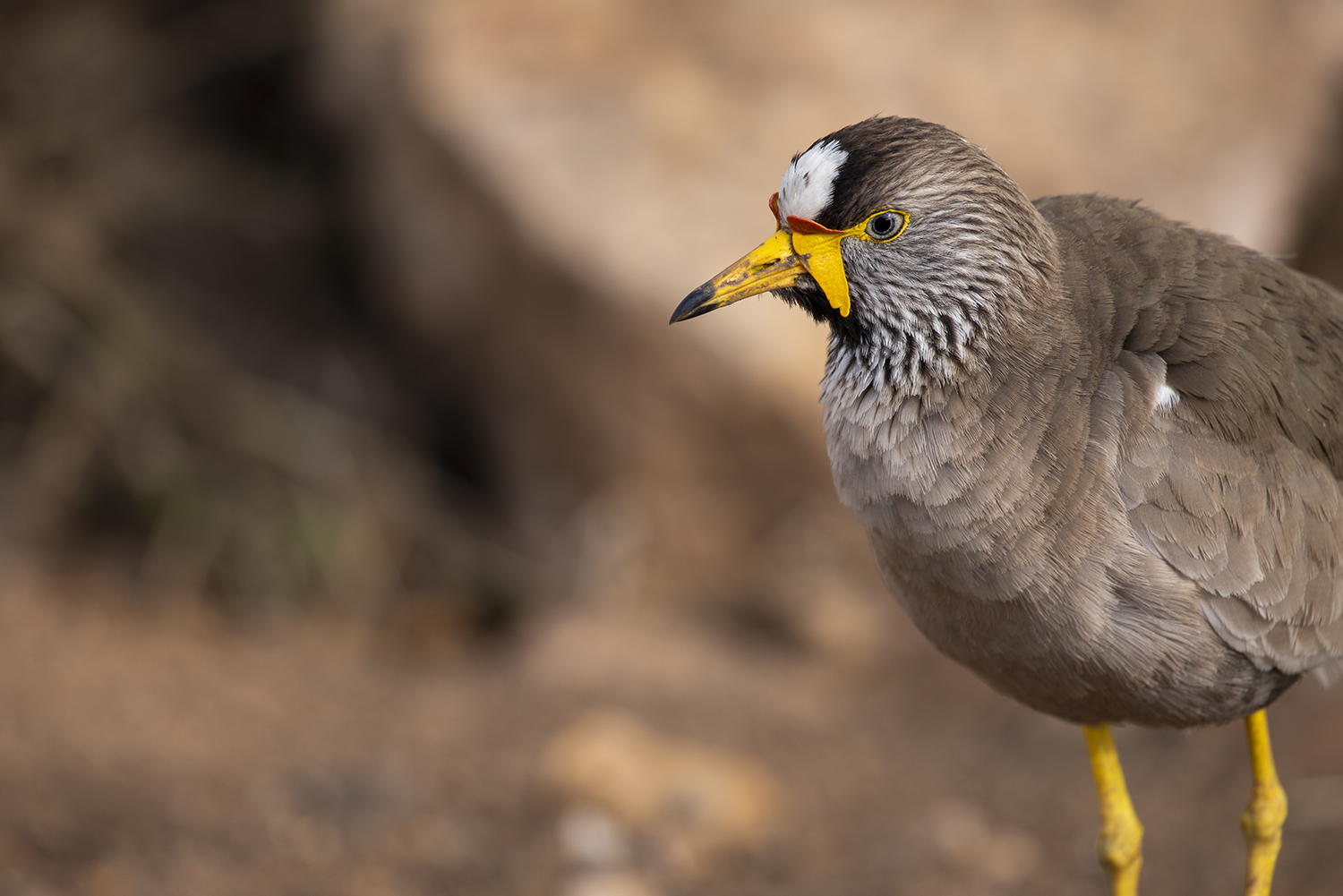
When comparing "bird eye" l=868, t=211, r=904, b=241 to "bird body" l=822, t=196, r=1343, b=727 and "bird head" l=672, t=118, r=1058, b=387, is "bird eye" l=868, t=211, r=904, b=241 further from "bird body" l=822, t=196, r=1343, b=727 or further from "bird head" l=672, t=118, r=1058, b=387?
"bird body" l=822, t=196, r=1343, b=727

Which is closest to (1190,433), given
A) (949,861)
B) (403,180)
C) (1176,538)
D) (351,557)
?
(1176,538)

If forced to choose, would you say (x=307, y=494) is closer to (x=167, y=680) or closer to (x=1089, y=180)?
(x=167, y=680)

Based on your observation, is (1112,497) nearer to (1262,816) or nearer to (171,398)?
(1262,816)

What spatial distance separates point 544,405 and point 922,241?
3777mm

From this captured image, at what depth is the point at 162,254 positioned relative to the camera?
24.2 ft

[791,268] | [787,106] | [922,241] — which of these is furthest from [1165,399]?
[787,106]

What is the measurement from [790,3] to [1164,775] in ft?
13.3

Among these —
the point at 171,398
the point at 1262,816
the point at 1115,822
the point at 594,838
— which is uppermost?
the point at 171,398

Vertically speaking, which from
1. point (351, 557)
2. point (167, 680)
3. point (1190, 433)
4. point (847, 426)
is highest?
point (351, 557)

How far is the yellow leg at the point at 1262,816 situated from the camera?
10.8ft

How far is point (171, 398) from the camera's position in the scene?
6.43m

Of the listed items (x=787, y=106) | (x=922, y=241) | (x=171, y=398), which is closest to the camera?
(x=922, y=241)

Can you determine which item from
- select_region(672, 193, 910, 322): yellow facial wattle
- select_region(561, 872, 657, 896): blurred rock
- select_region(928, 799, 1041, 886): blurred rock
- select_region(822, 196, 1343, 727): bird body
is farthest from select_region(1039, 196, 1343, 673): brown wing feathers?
select_region(561, 872, 657, 896): blurred rock

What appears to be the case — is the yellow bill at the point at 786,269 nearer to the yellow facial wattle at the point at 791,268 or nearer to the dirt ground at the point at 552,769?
the yellow facial wattle at the point at 791,268
